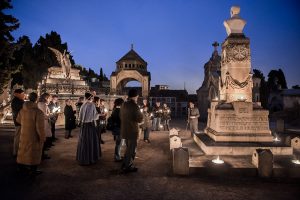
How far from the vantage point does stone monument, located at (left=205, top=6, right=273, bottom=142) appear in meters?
8.84

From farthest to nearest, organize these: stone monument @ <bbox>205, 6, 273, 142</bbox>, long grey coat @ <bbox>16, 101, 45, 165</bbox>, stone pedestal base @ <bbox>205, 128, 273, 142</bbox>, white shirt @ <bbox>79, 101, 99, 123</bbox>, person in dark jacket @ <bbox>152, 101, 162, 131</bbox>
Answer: person in dark jacket @ <bbox>152, 101, 162, 131</bbox> → stone monument @ <bbox>205, 6, 273, 142</bbox> → stone pedestal base @ <bbox>205, 128, 273, 142</bbox> → white shirt @ <bbox>79, 101, 99, 123</bbox> → long grey coat @ <bbox>16, 101, 45, 165</bbox>

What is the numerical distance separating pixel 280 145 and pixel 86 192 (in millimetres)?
6820

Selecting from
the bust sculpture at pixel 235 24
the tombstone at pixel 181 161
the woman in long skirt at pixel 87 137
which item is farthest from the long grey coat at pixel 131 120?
the bust sculpture at pixel 235 24

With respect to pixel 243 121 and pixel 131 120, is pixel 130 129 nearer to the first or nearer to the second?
pixel 131 120

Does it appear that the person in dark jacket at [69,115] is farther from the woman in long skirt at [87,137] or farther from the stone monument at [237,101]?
the stone monument at [237,101]

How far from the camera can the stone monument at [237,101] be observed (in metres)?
8.84

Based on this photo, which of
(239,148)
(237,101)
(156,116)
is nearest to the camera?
(239,148)

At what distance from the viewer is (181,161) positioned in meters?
6.34

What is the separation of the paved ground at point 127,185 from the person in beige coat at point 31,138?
417 mm

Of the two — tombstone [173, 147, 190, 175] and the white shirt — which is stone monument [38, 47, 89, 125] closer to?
the white shirt

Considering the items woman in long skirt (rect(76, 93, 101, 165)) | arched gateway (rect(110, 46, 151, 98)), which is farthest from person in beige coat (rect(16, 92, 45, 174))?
arched gateway (rect(110, 46, 151, 98))

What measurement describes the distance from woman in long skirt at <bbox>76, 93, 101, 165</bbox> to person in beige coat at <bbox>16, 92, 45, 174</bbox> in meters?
1.39

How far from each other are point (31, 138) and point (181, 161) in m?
3.91

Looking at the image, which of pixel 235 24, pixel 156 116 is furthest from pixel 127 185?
pixel 156 116
